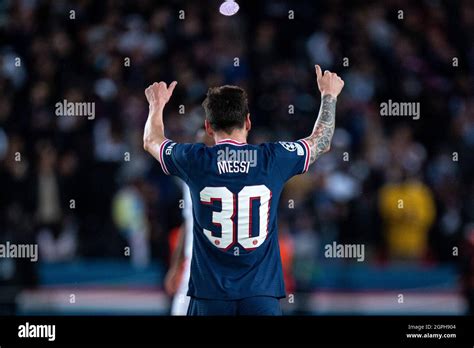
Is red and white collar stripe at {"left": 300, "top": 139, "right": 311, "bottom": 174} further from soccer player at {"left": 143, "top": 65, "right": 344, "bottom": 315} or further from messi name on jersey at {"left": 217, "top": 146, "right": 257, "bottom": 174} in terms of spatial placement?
messi name on jersey at {"left": 217, "top": 146, "right": 257, "bottom": 174}

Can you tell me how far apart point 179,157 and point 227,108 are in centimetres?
35

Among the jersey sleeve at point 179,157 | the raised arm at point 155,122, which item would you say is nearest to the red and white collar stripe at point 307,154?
the jersey sleeve at point 179,157

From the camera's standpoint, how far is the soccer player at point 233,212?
5.21 m

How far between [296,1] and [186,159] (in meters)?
10.3

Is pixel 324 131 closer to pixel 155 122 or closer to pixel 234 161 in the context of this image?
pixel 234 161

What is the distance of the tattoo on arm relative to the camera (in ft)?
18.1
